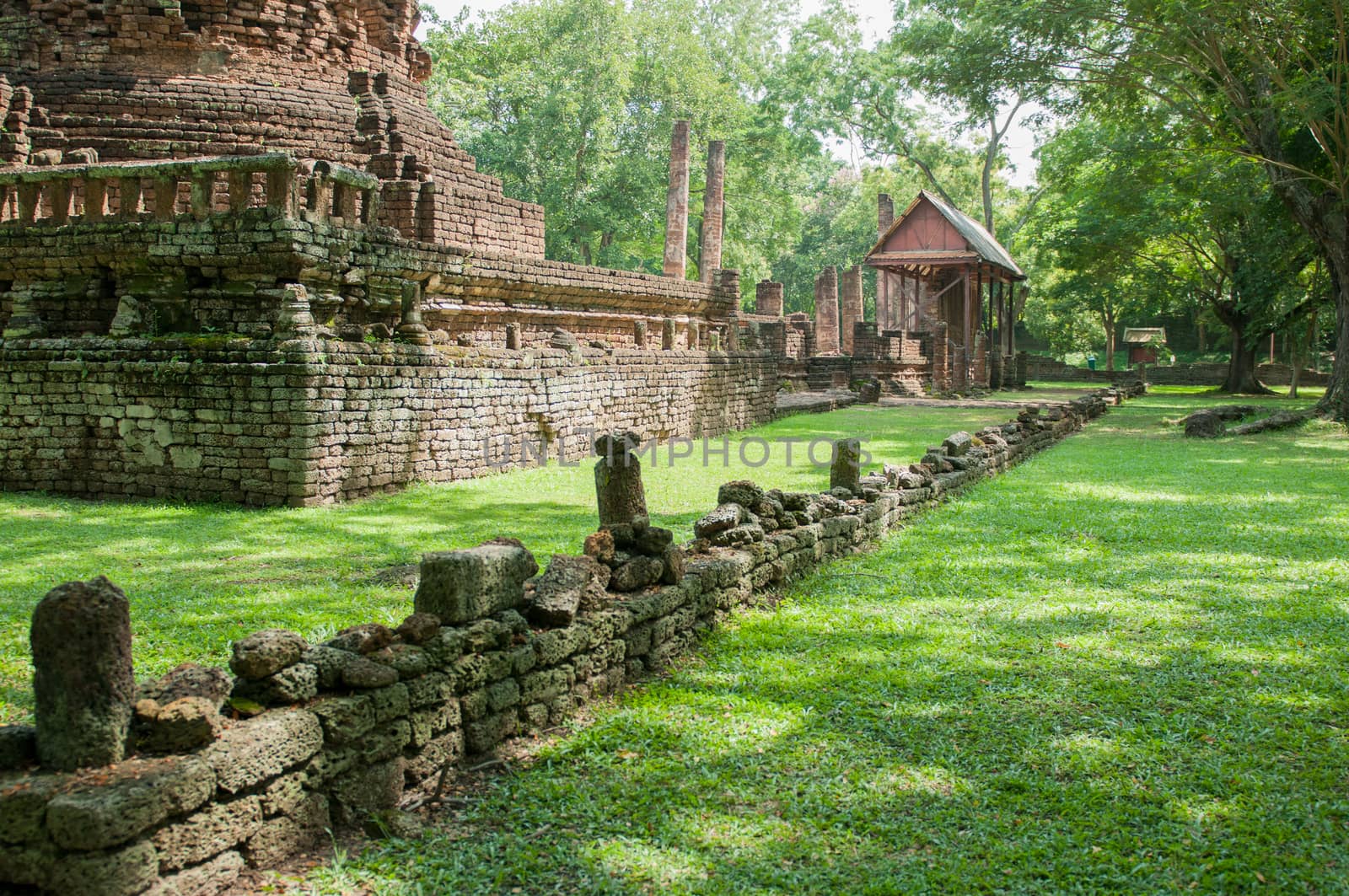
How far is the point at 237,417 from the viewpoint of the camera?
9.09 meters

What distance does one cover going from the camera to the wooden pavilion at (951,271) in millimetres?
33188

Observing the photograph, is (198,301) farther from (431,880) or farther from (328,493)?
(431,880)

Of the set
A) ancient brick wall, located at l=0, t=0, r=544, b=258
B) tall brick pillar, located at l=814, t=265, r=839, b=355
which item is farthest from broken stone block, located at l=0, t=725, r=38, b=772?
tall brick pillar, located at l=814, t=265, r=839, b=355

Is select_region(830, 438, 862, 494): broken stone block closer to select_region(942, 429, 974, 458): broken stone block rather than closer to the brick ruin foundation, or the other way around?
select_region(942, 429, 974, 458): broken stone block

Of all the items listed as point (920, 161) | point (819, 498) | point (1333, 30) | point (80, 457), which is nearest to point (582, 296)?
point (80, 457)

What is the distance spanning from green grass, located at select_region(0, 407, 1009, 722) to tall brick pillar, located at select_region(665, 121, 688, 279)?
1763 cm

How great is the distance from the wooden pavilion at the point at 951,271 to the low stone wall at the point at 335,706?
28810 millimetres

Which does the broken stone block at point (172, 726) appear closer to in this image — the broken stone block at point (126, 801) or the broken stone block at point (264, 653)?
the broken stone block at point (126, 801)

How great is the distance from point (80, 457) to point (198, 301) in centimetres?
184

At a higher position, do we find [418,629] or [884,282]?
[884,282]

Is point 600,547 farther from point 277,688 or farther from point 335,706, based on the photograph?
point 277,688

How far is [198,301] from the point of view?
9828 millimetres

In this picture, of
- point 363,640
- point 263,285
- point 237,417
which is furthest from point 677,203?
point 363,640

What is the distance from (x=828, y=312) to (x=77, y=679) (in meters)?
36.4
